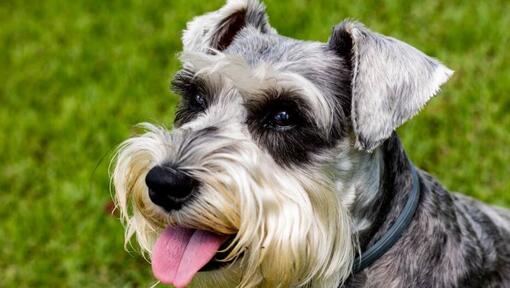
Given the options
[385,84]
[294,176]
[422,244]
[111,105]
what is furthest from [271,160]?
[111,105]

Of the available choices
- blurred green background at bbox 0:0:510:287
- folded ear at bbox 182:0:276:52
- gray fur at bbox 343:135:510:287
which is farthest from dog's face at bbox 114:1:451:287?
blurred green background at bbox 0:0:510:287

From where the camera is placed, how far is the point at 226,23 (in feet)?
13.3

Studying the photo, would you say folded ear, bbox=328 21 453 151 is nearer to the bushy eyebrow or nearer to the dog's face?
the dog's face

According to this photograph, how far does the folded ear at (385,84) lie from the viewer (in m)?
3.24

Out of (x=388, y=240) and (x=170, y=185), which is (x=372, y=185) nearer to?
(x=388, y=240)

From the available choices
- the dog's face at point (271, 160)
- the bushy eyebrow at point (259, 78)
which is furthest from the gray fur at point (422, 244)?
the bushy eyebrow at point (259, 78)

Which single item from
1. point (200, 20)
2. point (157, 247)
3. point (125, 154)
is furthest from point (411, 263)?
point (200, 20)

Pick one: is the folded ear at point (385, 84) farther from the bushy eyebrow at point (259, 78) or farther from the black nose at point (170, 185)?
the black nose at point (170, 185)

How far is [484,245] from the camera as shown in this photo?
3.94 m

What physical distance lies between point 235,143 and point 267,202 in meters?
0.29

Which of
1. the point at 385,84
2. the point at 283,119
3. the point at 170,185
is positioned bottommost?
the point at 170,185

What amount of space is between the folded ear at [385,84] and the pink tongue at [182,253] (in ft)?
2.49

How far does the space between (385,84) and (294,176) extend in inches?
21.4

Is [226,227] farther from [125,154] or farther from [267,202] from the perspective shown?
[125,154]
